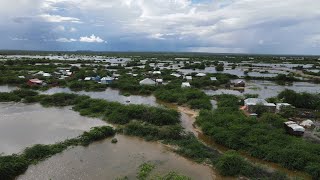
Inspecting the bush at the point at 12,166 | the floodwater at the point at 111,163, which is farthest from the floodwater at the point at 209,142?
the bush at the point at 12,166

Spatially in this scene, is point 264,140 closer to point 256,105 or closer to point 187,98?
point 256,105

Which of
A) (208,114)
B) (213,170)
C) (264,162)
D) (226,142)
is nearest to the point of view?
(213,170)

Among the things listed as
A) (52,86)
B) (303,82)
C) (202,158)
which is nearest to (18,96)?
(52,86)

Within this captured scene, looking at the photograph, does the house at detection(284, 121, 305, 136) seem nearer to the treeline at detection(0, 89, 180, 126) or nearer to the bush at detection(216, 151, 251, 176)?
the bush at detection(216, 151, 251, 176)

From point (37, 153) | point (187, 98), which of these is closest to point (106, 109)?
point (187, 98)

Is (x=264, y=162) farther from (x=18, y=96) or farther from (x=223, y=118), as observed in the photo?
(x=18, y=96)

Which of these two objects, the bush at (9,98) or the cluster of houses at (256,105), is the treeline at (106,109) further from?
the cluster of houses at (256,105)
